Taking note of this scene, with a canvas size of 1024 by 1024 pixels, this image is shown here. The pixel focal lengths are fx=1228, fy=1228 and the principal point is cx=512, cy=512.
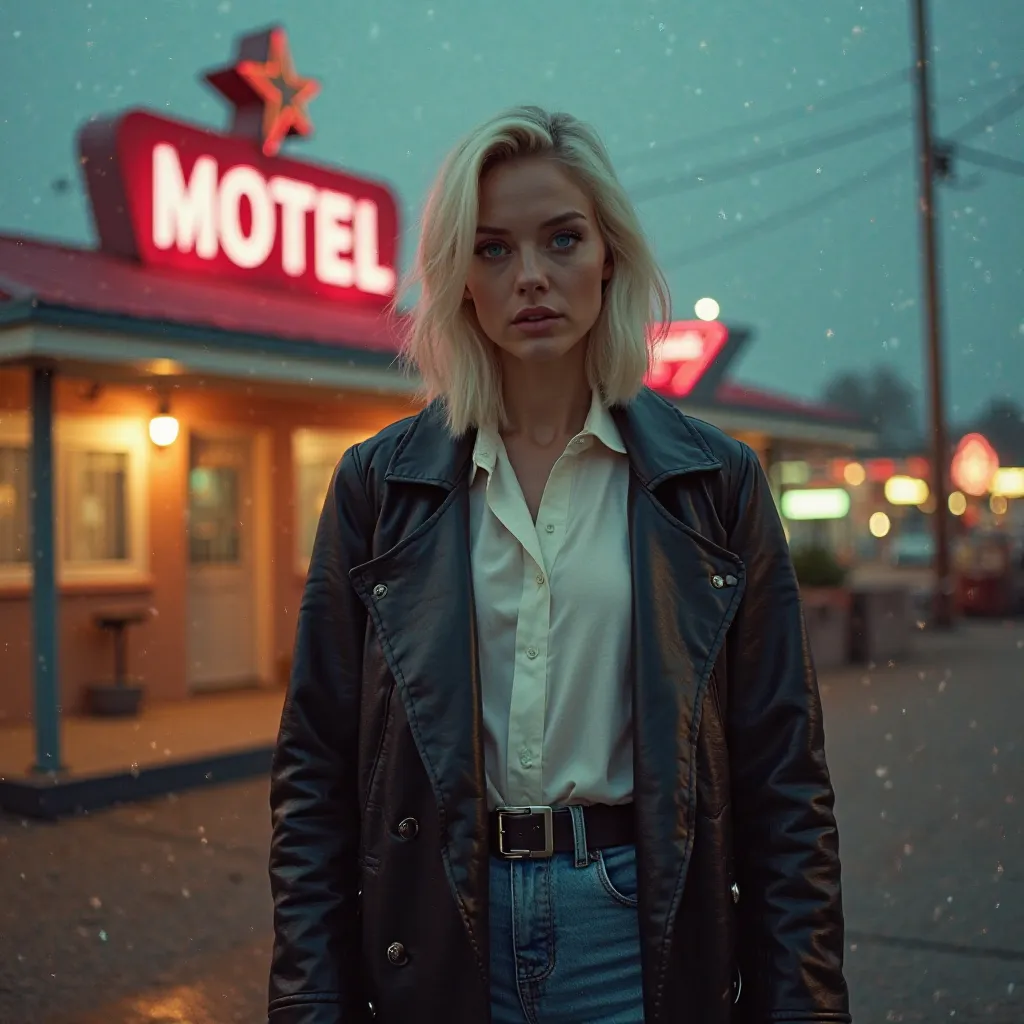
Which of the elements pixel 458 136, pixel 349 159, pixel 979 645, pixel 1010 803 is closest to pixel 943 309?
pixel 979 645

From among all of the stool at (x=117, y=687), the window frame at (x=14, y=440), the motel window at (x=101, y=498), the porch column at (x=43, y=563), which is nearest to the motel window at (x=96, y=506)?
the motel window at (x=101, y=498)

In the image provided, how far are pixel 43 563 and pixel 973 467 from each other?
45.3 feet

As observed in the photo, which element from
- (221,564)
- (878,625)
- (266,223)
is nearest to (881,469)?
(878,625)

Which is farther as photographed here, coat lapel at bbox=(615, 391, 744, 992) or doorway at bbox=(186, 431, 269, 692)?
doorway at bbox=(186, 431, 269, 692)

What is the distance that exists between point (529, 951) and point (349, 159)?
12.1 meters

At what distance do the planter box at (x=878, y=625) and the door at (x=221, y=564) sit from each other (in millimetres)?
6616

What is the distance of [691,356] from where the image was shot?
12344mm

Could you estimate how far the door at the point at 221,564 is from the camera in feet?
36.6

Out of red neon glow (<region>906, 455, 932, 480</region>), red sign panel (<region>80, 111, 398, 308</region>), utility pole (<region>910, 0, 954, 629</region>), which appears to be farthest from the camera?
red neon glow (<region>906, 455, 932, 480</region>)

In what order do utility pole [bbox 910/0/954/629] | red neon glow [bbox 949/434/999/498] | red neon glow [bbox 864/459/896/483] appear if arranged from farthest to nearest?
red neon glow [bbox 864/459/896/483] < red neon glow [bbox 949/434/999/498] < utility pole [bbox 910/0/954/629]

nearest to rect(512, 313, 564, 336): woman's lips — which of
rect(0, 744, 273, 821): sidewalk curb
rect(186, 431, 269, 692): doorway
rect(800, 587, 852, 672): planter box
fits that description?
rect(0, 744, 273, 821): sidewalk curb

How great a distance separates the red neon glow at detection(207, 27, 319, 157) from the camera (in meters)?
12.1

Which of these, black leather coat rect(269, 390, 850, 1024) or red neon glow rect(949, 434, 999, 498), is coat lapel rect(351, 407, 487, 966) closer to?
black leather coat rect(269, 390, 850, 1024)

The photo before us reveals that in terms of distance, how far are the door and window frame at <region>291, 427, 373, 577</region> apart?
0.45m
